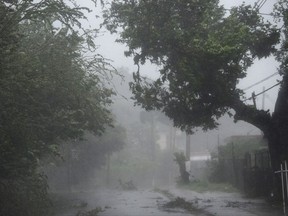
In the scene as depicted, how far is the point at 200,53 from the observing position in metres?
14.4

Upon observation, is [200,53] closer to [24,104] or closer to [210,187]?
[24,104]

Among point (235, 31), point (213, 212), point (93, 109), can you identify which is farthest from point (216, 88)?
point (93, 109)

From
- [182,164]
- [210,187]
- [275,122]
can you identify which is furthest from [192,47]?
[182,164]

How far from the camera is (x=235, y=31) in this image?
14961mm

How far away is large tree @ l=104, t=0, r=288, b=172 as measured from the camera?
1448cm

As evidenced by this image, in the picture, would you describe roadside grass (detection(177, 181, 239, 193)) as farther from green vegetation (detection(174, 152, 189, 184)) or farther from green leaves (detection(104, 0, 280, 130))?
green leaves (detection(104, 0, 280, 130))

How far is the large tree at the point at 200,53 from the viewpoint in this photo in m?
14.5

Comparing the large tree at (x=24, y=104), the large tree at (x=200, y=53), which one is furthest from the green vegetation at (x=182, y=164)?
the large tree at (x=24, y=104)

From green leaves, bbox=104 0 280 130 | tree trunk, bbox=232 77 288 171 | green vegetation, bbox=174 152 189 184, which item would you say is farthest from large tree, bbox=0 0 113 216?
green vegetation, bbox=174 152 189 184

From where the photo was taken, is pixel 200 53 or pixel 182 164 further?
pixel 182 164

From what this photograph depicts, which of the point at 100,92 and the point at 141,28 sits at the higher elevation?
the point at 141,28

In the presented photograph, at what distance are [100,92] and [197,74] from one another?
256 inches

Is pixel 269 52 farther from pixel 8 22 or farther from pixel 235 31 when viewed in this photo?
pixel 8 22

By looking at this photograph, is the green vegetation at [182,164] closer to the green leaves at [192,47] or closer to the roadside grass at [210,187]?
the roadside grass at [210,187]
